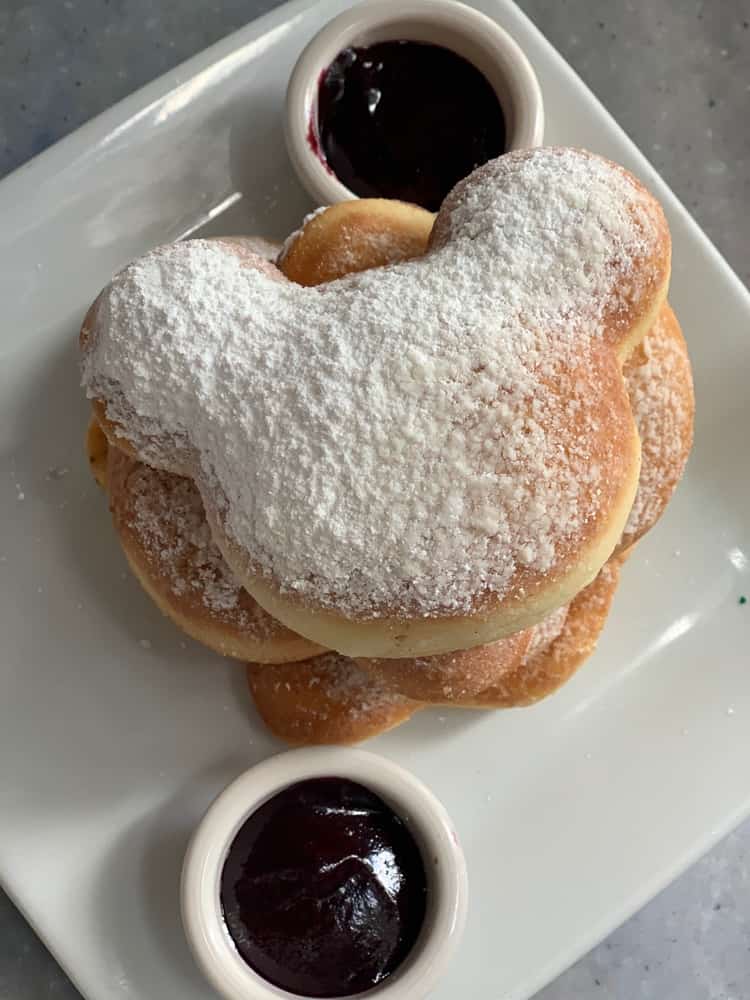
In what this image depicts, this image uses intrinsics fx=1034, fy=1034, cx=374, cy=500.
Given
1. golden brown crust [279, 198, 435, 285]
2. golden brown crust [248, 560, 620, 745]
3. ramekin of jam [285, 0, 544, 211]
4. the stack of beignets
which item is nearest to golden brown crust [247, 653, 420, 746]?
golden brown crust [248, 560, 620, 745]

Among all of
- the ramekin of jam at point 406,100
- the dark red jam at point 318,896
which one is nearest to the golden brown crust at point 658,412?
the ramekin of jam at point 406,100

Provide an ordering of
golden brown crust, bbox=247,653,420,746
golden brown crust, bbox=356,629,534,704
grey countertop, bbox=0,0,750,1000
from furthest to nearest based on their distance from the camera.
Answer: grey countertop, bbox=0,0,750,1000 → golden brown crust, bbox=247,653,420,746 → golden brown crust, bbox=356,629,534,704

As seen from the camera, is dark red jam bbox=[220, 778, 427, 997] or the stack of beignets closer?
the stack of beignets

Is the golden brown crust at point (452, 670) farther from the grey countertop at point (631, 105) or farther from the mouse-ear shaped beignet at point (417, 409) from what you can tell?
the grey countertop at point (631, 105)

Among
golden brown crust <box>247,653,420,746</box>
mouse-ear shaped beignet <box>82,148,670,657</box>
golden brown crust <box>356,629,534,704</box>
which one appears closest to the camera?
mouse-ear shaped beignet <box>82,148,670,657</box>

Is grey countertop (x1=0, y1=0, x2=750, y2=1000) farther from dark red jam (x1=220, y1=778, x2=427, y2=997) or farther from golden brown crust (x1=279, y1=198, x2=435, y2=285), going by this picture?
golden brown crust (x1=279, y1=198, x2=435, y2=285)

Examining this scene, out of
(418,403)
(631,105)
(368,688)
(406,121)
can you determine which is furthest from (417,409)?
(631,105)
